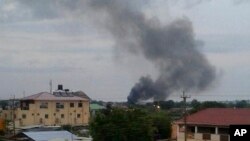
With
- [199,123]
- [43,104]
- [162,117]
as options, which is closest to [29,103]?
[43,104]

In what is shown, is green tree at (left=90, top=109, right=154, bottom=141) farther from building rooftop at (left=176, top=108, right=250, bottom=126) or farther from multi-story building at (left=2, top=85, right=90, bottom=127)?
multi-story building at (left=2, top=85, right=90, bottom=127)

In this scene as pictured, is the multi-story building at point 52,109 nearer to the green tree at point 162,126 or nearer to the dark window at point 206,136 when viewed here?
the green tree at point 162,126

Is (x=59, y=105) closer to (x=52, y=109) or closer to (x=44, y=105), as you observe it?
(x=52, y=109)

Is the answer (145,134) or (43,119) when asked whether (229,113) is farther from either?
(43,119)

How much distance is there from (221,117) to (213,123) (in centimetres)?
84

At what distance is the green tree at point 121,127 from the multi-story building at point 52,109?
30.1 meters

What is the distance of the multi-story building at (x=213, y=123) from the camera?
89.6 ft

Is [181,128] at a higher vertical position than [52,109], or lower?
lower

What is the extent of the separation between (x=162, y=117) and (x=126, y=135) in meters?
11.3

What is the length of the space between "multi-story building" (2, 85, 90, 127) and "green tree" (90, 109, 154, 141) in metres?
30.1

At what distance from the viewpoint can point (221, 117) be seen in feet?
93.7

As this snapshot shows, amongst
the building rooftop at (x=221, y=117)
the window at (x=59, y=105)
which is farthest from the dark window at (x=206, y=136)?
the window at (x=59, y=105)

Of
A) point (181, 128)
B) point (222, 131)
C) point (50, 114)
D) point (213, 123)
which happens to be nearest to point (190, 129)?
point (181, 128)

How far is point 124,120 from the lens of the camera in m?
30.6
